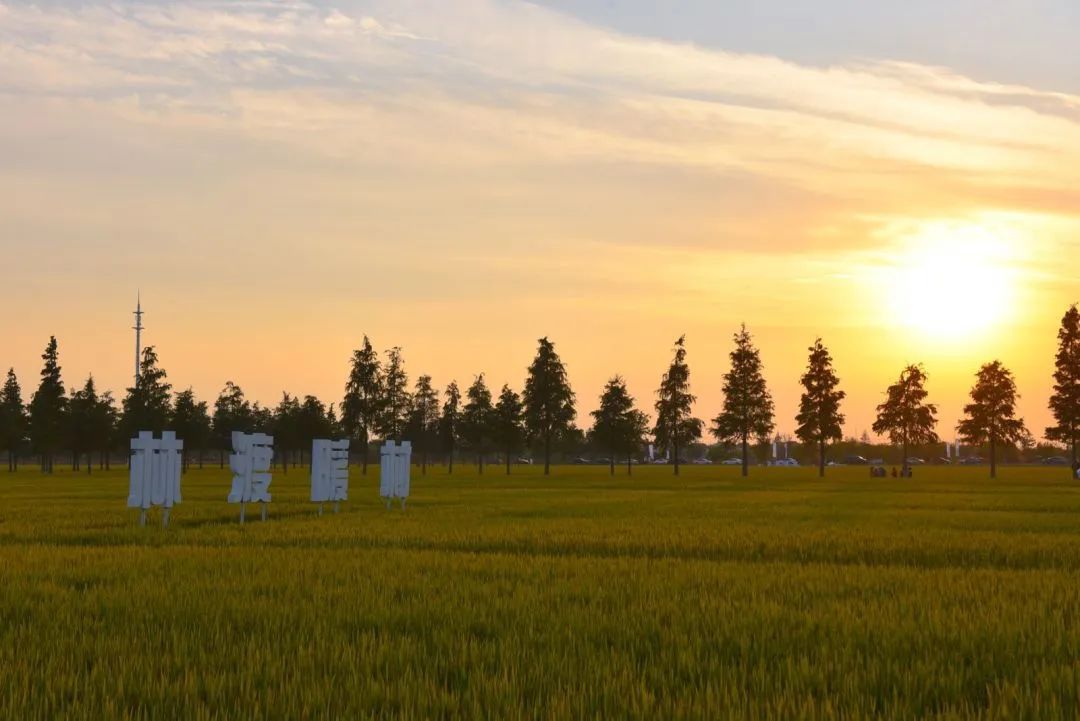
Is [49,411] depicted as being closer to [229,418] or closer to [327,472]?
[229,418]

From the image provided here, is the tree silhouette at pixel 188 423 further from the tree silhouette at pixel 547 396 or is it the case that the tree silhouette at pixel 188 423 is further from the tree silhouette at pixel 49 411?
the tree silhouette at pixel 547 396

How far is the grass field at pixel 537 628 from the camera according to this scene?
8633 mm

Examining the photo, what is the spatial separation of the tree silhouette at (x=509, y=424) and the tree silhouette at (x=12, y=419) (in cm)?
5564

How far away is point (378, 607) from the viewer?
13664mm

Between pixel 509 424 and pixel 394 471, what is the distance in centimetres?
9109

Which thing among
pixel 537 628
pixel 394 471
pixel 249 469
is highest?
pixel 249 469

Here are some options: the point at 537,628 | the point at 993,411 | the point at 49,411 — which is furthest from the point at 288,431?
the point at 537,628

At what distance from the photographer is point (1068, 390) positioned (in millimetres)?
110438

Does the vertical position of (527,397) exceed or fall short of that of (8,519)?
it exceeds it

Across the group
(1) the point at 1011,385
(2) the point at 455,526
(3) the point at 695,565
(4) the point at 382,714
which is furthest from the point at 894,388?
(4) the point at 382,714

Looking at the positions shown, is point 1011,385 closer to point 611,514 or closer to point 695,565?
point 611,514

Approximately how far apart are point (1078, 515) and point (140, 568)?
3381cm

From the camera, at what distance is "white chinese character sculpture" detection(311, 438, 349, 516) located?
3581 cm

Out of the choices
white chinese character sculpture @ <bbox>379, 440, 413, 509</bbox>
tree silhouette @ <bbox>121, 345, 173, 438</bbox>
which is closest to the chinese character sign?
white chinese character sculpture @ <bbox>379, 440, 413, 509</bbox>
